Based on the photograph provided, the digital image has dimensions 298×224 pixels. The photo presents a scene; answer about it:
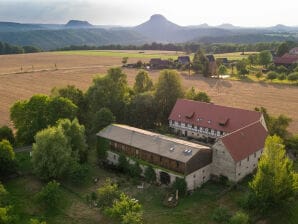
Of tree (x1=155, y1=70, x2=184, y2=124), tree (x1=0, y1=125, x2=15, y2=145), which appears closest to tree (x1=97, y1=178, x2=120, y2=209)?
tree (x1=0, y1=125, x2=15, y2=145)

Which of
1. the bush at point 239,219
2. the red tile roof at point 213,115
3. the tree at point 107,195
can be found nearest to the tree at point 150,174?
the tree at point 107,195

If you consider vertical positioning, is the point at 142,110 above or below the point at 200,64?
below

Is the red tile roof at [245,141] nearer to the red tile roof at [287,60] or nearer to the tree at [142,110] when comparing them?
the tree at [142,110]

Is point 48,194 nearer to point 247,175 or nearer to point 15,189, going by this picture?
point 15,189

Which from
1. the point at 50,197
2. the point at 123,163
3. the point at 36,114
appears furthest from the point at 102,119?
the point at 50,197

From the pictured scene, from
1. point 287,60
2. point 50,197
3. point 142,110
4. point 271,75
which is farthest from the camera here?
point 287,60

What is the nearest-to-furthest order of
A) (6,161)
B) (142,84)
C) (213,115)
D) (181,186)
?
(181,186) → (6,161) → (213,115) → (142,84)

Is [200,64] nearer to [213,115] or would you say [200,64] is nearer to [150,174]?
[213,115]

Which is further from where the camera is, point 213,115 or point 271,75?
point 271,75

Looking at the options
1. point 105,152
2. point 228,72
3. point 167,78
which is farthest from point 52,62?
point 105,152
